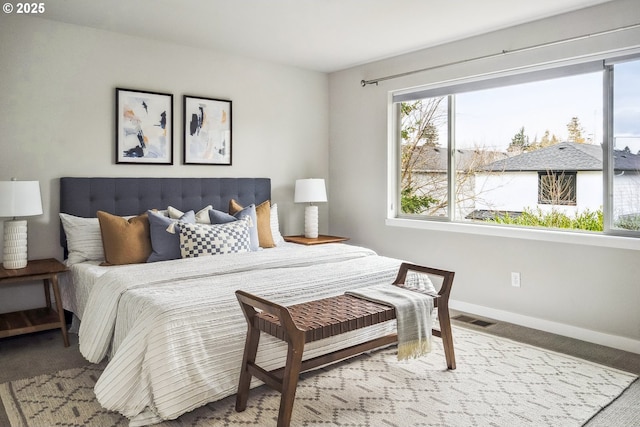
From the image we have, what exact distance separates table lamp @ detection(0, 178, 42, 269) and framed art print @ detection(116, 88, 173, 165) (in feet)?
2.62

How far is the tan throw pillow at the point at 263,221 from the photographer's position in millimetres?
4289

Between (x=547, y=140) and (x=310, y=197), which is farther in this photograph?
(x=310, y=197)

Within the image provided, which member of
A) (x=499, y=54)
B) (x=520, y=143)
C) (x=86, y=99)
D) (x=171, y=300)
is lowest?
(x=171, y=300)

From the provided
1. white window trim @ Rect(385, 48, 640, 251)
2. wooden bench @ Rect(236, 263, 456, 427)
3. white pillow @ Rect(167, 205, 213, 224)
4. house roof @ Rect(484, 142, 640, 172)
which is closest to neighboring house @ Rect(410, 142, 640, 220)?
house roof @ Rect(484, 142, 640, 172)

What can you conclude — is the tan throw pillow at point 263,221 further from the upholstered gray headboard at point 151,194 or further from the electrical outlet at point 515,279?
the electrical outlet at point 515,279

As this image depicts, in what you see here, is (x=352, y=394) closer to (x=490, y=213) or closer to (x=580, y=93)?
(x=490, y=213)

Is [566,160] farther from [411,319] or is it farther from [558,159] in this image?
[411,319]

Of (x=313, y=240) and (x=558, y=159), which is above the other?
(x=558, y=159)

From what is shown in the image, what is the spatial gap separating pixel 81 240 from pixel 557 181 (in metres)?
3.67

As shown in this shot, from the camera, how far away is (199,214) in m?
4.15

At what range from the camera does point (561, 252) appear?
362 cm

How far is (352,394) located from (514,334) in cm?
166

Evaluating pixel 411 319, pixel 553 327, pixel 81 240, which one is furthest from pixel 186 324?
pixel 553 327

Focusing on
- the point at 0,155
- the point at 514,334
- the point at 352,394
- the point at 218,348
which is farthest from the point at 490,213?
the point at 0,155
